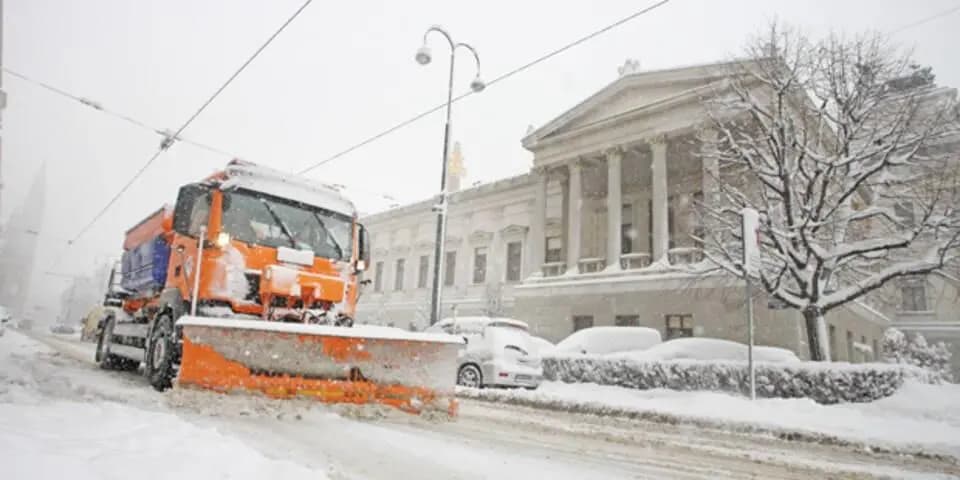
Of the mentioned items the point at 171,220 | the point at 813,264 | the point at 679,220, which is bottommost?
the point at 171,220

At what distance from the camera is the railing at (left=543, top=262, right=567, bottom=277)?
1001 inches

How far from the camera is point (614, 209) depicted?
2339cm

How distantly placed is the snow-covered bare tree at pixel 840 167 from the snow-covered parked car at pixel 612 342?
2927 mm

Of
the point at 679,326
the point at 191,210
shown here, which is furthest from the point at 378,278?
the point at 191,210

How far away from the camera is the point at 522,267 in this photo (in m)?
31.8

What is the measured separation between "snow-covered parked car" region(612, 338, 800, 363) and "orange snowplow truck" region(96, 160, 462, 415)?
28.1 feet

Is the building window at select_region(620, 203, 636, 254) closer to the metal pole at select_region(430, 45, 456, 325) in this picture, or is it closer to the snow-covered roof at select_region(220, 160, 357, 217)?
the metal pole at select_region(430, 45, 456, 325)

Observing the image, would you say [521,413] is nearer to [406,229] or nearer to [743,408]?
[743,408]

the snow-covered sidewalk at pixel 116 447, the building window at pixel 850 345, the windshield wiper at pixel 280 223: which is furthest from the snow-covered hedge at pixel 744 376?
the building window at pixel 850 345

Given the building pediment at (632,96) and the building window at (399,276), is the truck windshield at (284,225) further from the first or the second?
the building window at (399,276)

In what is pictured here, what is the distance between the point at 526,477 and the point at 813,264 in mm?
13164

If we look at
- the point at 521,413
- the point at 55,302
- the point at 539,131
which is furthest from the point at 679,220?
the point at 55,302

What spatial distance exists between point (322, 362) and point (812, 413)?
323 inches

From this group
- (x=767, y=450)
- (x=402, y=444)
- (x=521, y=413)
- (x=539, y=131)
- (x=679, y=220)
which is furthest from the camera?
(x=539, y=131)
